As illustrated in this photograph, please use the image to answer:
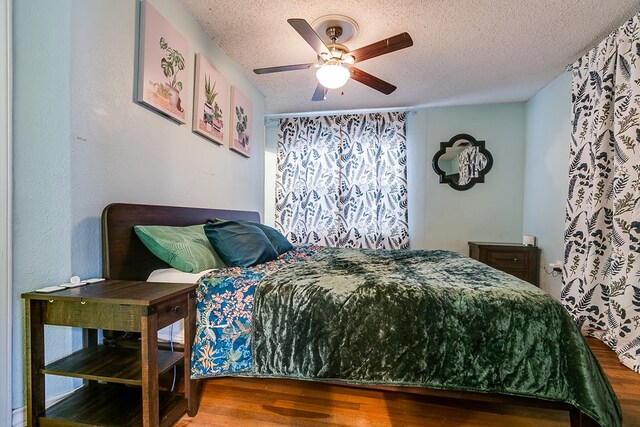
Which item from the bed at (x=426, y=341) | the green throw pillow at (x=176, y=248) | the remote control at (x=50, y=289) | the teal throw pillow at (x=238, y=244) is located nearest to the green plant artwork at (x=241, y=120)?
the teal throw pillow at (x=238, y=244)

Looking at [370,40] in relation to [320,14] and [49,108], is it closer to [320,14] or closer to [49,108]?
[320,14]

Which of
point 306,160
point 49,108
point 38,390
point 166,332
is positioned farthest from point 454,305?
point 306,160

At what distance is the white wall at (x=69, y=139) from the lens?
1247 mm

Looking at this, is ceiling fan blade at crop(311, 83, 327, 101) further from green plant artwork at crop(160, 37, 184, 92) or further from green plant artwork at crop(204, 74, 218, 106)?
green plant artwork at crop(160, 37, 184, 92)

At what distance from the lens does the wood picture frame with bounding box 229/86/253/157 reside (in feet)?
9.26

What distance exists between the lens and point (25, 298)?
112 cm

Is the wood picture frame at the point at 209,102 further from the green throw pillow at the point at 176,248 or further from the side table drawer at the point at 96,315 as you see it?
the side table drawer at the point at 96,315

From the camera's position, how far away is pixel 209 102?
7.90 ft

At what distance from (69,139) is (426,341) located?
6.28ft

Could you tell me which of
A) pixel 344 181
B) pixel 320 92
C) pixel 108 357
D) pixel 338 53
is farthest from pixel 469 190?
pixel 108 357

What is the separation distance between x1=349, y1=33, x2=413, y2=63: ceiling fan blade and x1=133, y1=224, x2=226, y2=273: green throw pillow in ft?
5.71

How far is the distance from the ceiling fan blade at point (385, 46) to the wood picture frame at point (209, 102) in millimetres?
1229

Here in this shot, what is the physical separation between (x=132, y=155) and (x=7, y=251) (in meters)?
0.76

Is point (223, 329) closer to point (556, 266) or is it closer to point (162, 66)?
point (162, 66)
